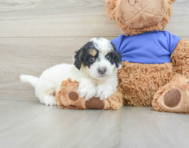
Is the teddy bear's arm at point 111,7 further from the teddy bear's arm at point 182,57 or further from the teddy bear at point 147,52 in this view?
the teddy bear's arm at point 182,57

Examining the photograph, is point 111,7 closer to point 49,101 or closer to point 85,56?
point 85,56

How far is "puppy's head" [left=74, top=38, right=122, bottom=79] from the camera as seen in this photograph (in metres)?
1.10

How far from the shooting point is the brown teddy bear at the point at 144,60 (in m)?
1.14

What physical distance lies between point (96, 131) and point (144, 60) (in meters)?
0.69

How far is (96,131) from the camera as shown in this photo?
72 centimetres

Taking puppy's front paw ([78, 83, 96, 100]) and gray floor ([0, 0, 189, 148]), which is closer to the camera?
gray floor ([0, 0, 189, 148])

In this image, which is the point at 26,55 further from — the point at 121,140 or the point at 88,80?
the point at 121,140

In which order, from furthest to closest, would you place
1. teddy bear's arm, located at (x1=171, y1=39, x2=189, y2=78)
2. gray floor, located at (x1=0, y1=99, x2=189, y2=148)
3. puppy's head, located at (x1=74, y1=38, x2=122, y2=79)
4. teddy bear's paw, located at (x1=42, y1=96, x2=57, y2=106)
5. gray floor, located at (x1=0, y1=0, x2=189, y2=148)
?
teddy bear's paw, located at (x1=42, y1=96, x2=57, y2=106) → teddy bear's arm, located at (x1=171, y1=39, x2=189, y2=78) → puppy's head, located at (x1=74, y1=38, x2=122, y2=79) → gray floor, located at (x1=0, y1=0, x2=189, y2=148) → gray floor, located at (x1=0, y1=99, x2=189, y2=148)

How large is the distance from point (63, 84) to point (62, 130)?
488 mm

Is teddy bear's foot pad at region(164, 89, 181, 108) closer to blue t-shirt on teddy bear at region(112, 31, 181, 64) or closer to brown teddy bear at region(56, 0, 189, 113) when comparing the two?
brown teddy bear at region(56, 0, 189, 113)

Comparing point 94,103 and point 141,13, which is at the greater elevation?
point 141,13

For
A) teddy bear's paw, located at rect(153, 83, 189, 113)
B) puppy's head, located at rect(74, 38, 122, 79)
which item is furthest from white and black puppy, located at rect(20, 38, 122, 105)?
teddy bear's paw, located at rect(153, 83, 189, 113)

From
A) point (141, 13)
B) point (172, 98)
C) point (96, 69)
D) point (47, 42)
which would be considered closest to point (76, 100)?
point (96, 69)

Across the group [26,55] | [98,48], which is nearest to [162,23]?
[98,48]
